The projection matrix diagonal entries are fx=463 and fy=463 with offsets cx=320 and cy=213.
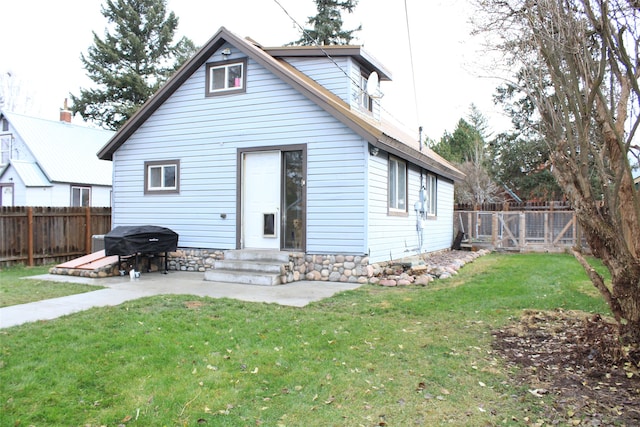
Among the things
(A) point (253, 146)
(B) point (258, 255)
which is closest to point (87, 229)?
(A) point (253, 146)

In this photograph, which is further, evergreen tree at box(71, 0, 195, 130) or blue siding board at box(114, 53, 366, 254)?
evergreen tree at box(71, 0, 195, 130)

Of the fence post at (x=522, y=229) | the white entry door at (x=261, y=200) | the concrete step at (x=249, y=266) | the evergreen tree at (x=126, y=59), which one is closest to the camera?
the concrete step at (x=249, y=266)

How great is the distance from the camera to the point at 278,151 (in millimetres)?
10773

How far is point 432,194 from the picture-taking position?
15414 mm

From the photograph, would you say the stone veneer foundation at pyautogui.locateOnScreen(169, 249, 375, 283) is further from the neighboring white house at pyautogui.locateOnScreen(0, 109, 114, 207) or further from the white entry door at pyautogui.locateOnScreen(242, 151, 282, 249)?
the neighboring white house at pyautogui.locateOnScreen(0, 109, 114, 207)

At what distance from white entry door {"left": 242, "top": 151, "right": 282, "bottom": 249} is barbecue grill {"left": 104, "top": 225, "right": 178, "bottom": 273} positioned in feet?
5.92

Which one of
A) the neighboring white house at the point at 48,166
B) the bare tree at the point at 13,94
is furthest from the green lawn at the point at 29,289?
the bare tree at the point at 13,94

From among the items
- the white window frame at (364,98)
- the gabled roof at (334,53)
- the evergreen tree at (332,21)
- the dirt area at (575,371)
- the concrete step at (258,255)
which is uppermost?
the evergreen tree at (332,21)

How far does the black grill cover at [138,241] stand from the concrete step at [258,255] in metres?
1.49

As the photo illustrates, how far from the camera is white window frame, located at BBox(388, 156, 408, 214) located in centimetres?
1141

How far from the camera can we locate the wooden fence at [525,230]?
17.0 metres

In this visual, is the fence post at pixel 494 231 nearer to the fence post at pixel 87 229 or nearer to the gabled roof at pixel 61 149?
the fence post at pixel 87 229

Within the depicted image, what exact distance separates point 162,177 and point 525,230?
13144mm

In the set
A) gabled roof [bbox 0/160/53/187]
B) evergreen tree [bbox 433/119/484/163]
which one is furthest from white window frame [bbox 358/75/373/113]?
evergreen tree [bbox 433/119/484/163]
